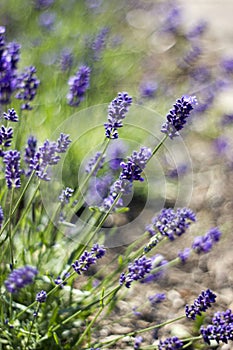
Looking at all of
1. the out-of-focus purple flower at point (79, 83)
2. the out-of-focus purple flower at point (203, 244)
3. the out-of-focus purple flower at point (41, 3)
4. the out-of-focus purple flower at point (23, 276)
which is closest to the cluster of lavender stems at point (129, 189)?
the out-of-focus purple flower at point (23, 276)

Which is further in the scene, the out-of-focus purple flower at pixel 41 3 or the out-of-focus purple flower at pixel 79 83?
the out-of-focus purple flower at pixel 41 3

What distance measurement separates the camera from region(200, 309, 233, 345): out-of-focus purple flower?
5.53 feet

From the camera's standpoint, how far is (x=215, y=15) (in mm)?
6699

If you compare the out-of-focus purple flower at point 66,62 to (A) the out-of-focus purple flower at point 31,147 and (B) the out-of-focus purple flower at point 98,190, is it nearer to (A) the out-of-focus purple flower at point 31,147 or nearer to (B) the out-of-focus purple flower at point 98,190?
(B) the out-of-focus purple flower at point 98,190

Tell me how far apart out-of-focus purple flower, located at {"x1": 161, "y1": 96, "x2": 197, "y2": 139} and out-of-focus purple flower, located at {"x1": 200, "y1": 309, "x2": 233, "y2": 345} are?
0.63m

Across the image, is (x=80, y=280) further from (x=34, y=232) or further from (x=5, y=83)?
(x=5, y=83)

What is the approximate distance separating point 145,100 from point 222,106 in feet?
4.11

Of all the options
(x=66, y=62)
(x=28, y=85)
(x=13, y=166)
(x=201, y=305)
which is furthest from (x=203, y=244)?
(x=66, y=62)

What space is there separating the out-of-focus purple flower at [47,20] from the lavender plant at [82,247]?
29.5 inches

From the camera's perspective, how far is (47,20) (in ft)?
12.7

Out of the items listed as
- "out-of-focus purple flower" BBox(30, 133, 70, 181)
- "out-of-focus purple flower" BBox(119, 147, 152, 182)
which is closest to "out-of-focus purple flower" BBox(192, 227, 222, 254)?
"out-of-focus purple flower" BBox(119, 147, 152, 182)

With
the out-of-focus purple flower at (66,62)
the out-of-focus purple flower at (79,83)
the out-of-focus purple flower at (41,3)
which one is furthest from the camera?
the out-of-focus purple flower at (41,3)

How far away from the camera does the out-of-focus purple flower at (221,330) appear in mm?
1686

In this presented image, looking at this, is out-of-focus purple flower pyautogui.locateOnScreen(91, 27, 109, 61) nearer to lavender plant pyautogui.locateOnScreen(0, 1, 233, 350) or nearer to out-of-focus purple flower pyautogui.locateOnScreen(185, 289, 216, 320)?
lavender plant pyautogui.locateOnScreen(0, 1, 233, 350)
